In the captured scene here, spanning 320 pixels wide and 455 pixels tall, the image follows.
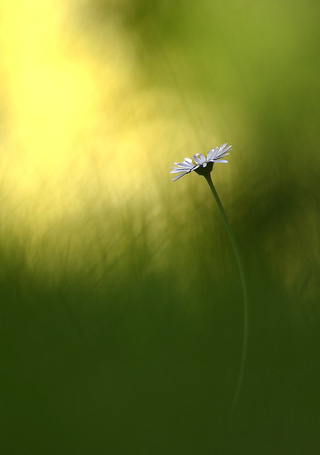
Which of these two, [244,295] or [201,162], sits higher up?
[201,162]

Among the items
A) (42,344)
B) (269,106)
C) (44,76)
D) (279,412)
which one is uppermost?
(44,76)

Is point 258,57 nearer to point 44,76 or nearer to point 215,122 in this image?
point 215,122

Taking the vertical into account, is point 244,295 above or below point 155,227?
below

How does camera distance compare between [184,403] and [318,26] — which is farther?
[318,26]

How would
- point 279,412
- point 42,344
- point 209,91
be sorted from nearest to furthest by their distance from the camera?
point 279,412 < point 42,344 < point 209,91

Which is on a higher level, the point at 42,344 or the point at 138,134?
the point at 138,134

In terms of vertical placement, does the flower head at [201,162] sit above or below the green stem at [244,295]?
above

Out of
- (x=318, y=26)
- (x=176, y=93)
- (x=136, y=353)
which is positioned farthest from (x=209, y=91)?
(x=136, y=353)

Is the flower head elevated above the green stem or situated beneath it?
elevated above
